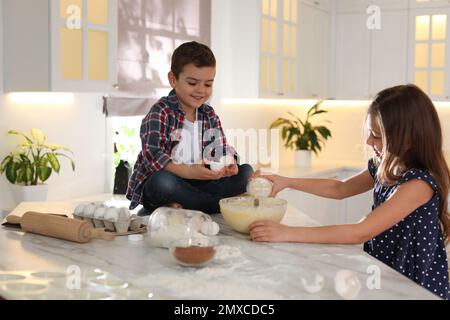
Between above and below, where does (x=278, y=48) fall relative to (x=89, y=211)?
above

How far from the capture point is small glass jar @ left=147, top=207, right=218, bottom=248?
172cm

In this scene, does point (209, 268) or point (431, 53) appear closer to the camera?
point (209, 268)

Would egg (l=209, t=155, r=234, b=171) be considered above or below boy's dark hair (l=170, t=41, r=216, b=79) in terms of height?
below

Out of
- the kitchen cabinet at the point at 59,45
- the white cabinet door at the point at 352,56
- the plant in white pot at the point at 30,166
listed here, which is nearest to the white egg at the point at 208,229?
the kitchen cabinet at the point at 59,45

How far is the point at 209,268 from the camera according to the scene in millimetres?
1521

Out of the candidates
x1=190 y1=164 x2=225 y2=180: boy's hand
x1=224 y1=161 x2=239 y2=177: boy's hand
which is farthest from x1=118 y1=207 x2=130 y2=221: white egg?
x1=224 y1=161 x2=239 y2=177: boy's hand

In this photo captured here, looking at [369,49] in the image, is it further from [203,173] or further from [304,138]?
[203,173]

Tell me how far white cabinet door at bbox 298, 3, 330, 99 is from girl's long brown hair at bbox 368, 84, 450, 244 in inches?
115

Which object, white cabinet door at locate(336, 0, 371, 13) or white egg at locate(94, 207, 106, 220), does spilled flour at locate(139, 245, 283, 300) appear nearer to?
white egg at locate(94, 207, 106, 220)

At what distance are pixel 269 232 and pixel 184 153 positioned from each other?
2.50 ft

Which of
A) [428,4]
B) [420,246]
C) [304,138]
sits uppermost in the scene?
[428,4]

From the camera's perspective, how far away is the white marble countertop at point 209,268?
1340 millimetres

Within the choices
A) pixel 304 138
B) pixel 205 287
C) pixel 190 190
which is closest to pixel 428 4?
pixel 304 138
